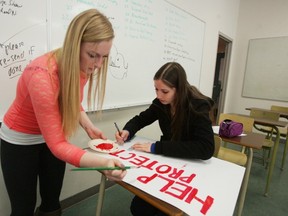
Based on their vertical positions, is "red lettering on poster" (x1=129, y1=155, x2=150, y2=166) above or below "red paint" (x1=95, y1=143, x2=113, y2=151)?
below

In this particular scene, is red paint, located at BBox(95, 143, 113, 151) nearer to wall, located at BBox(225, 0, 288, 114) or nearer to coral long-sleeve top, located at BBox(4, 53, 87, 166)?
coral long-sleeve top, located at BBox(4, 53, 87, 166)

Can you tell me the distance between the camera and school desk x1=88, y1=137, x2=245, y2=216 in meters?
0.72

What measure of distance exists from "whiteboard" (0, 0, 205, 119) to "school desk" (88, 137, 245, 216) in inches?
33.0

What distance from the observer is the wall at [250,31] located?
13.6 feet

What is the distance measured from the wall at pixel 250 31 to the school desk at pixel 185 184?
4024 millimetres

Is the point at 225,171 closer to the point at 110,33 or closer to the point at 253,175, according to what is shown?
the point at 110,33

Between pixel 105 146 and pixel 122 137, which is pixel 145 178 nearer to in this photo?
pixel 105 146

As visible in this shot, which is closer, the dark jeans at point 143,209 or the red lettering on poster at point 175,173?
the red lettering on poster at point 175,173

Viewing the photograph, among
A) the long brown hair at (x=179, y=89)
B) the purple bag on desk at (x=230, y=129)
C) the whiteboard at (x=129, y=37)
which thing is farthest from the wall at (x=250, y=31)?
the long brown hair at (x=179, y=89)

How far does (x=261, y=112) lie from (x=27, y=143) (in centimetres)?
294

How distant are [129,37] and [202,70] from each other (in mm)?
1807

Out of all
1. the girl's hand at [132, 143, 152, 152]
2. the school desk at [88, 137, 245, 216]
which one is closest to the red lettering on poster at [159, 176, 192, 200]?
the school desk at [88, 137, 245, 216]

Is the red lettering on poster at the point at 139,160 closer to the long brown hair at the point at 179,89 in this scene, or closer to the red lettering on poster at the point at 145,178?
the red lettering on poster at the point at 145,178

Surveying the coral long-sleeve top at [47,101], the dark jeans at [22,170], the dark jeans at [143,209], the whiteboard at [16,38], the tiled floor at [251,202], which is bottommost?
the tiled floor at [251,202]
